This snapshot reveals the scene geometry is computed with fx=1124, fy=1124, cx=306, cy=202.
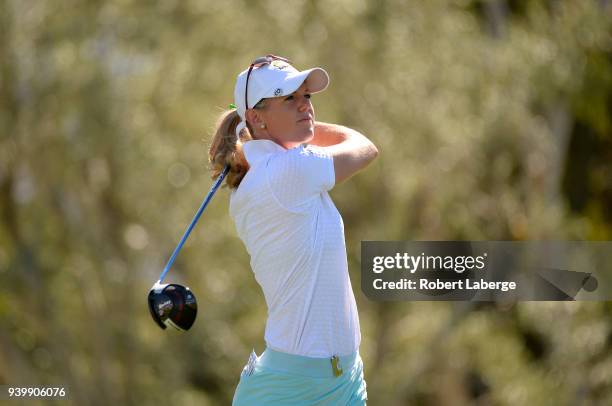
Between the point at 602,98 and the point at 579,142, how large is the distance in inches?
46.0

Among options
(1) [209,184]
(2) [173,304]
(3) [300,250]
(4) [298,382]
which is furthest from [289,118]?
(1) [209,184]

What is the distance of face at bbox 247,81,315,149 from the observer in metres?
2.91

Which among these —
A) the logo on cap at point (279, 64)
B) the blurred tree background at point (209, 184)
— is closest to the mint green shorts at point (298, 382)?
the logo on cap at point (279, 64)

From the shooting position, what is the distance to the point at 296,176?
2734mm

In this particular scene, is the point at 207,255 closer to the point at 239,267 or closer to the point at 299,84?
the point at 239,267

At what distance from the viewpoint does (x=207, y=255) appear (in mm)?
10070

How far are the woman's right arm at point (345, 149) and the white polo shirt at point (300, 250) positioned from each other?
0.05 m

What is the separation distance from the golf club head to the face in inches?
18.5

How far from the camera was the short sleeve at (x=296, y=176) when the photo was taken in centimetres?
273

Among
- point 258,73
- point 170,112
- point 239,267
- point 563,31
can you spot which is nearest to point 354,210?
point 239,267

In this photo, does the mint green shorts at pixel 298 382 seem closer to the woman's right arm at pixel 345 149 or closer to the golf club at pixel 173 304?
the golf club at pixel 173 304

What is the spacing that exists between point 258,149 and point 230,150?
118mm

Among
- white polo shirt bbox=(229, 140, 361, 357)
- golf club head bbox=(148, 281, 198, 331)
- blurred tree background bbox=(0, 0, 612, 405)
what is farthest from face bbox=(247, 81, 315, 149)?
blurred tree background bbox=(0, 0, 612, 405)

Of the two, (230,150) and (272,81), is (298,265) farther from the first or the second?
(272,81)
